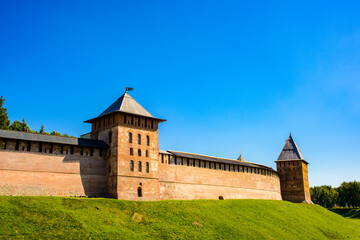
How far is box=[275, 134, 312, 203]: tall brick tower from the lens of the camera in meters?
55.7

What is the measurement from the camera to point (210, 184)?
1727 inches

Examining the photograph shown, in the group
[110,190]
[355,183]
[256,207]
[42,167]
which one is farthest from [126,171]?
[355,183]

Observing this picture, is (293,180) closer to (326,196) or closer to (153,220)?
(153,220)

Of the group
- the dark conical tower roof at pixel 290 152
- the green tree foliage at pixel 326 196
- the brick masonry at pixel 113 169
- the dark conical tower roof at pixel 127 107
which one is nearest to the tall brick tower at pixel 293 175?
the dark conical tower roof at pixel 290 152

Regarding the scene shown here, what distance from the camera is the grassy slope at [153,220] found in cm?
2445

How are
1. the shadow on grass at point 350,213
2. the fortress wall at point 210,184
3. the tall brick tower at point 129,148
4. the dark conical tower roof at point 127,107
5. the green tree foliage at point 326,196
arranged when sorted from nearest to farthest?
1. the tall brick tower at point 129,148
2. the dark conical tower roof at point 127,107
3. the fortress wall at point 210,184
4. the shadow on grass at point 350,213
5. the green tree foliage at point 326,196

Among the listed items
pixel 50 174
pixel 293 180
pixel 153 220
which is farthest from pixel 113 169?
pixel 293 180

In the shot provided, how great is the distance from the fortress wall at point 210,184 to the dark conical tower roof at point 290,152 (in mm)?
5821

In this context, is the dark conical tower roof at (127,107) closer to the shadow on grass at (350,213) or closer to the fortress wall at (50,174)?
the fortress wall at (50,174)

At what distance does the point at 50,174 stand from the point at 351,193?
6155cm

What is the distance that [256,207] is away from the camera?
135 feet

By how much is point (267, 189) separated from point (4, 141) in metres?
33.9

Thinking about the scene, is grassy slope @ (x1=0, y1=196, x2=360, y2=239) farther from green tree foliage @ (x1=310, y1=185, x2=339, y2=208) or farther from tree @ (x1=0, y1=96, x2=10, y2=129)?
green tree foliage @ (x1=310, y1=185, x2=339, y2=208)

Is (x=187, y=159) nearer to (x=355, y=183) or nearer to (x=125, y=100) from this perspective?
(x=125, y=100)
